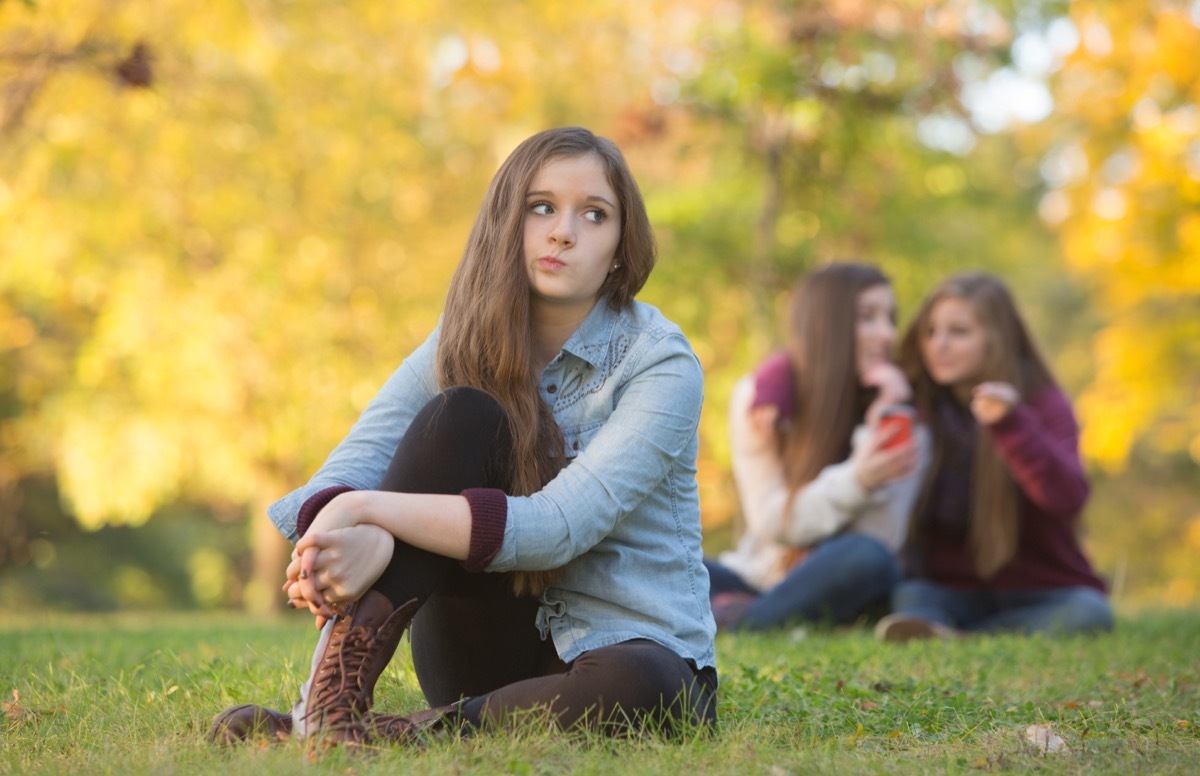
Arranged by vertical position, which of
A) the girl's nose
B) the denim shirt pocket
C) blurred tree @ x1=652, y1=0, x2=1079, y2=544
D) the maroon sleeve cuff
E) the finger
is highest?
blurred tree @ x1=652, y1=0, x2=1079, y2=544

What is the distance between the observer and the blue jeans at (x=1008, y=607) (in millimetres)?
4793

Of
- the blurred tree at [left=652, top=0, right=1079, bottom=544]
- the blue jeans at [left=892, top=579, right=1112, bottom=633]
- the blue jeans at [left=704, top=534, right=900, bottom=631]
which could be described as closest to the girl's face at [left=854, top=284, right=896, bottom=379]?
the blue jeans at [left=704, top=534, right=900, bottom=631]

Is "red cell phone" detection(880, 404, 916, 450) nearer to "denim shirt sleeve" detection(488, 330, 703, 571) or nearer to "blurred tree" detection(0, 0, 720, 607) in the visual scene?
"denim shirt sleeve" detection(488, 330, 703, 571)

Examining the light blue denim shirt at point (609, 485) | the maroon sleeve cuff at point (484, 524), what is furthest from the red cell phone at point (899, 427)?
the maroon sleeve cuff at point (484, 524)

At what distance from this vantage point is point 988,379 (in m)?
5.06

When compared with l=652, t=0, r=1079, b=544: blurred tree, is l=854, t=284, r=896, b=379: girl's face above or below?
below

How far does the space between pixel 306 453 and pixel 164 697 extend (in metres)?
8.44

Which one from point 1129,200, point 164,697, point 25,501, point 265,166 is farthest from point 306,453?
point 164,697

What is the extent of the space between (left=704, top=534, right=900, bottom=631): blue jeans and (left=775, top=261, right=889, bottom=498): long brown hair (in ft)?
1.05

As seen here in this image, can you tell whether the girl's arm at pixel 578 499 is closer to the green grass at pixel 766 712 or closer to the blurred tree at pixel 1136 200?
the green grass at pixel 766 712

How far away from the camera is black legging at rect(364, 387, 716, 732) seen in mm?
2330

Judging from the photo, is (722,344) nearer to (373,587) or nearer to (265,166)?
(265,166)

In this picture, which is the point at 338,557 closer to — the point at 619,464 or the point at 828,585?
the point at 619,464

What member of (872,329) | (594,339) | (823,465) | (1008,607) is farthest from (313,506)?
(1008,607)
